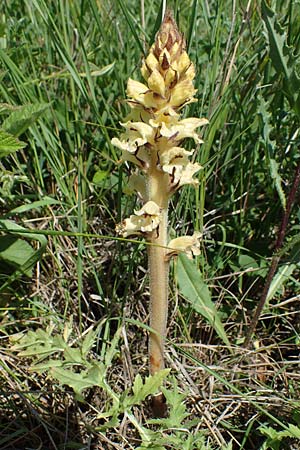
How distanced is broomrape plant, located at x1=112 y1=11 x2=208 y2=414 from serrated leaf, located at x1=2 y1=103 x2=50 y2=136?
0.47 m

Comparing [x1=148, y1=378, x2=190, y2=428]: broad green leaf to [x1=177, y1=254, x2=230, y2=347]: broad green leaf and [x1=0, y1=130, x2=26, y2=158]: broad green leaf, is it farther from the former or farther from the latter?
[x1=0, y1=130, x2=26, y2=158]: broad green leaf

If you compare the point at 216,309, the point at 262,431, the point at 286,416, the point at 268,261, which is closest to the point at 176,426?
the point at 262,431

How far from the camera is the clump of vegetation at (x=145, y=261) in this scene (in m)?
1.84

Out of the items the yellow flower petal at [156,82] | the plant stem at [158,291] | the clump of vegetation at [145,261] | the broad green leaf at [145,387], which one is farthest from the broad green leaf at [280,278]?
the yellow flower petal at [156,82]

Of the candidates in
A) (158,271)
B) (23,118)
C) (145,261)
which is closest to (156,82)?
(158,271)

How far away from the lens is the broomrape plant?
157cm

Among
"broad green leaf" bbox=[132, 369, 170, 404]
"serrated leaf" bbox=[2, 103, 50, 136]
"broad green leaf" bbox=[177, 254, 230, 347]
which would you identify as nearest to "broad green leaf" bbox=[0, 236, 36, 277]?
"serrated leaf" bbox=[2, 103, 50, 136]

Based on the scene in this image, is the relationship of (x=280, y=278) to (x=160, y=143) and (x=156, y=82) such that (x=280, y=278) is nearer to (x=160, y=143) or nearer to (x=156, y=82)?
(x=160, y=143)

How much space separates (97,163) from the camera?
2.82 metres

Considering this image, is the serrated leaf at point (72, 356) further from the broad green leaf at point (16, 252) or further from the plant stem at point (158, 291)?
the broad green leaf at point (16, 252)

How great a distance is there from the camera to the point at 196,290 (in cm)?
226

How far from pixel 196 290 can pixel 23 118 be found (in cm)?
90

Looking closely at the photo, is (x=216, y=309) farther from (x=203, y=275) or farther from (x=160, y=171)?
(x=160, y=171)

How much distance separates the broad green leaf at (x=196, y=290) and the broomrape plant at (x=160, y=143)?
0.40 metres
